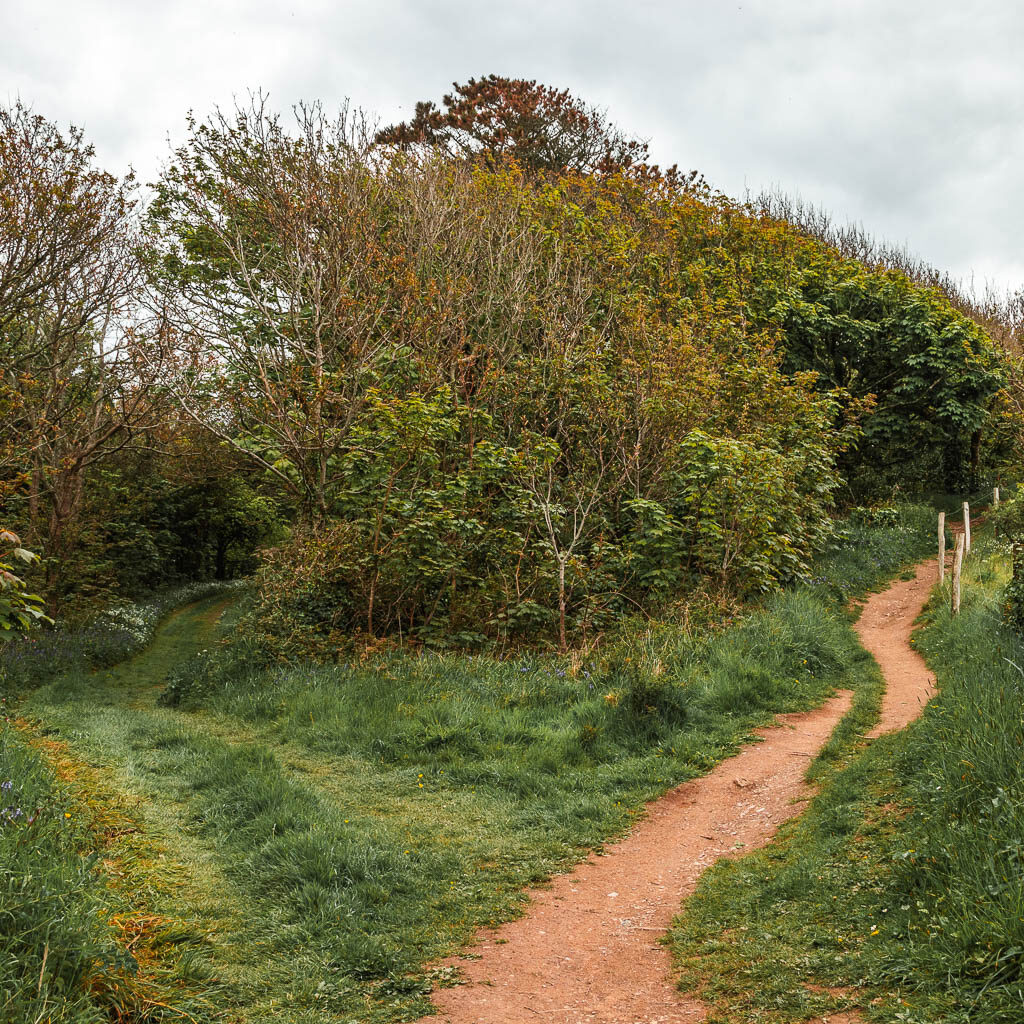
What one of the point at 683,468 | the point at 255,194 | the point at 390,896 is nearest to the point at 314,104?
the point at 255,194

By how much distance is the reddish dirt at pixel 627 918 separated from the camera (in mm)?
4238

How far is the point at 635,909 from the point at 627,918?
12 centimetres

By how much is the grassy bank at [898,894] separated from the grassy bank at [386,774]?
4.36 ft

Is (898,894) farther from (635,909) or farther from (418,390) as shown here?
(418,390)

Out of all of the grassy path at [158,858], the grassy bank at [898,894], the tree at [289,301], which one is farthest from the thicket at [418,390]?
the grassy bank at [898,894]

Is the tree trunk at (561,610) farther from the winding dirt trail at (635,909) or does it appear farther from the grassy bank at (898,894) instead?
the grassy bank at (898,894)

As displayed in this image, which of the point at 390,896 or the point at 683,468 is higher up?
the point at 683,468

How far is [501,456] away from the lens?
12695 mm

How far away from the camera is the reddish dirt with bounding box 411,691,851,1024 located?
13.9 feet

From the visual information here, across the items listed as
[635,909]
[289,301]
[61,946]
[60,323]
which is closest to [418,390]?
[289,301]

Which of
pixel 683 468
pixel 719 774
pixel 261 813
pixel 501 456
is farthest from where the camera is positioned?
pixel 683 468

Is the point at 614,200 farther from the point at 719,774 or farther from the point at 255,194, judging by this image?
the point at 719,774

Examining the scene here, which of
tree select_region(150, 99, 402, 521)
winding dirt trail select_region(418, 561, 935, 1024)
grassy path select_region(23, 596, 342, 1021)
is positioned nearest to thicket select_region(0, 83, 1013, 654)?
tree select_region(150, 99, 402, 521)

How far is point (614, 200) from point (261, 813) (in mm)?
19566
